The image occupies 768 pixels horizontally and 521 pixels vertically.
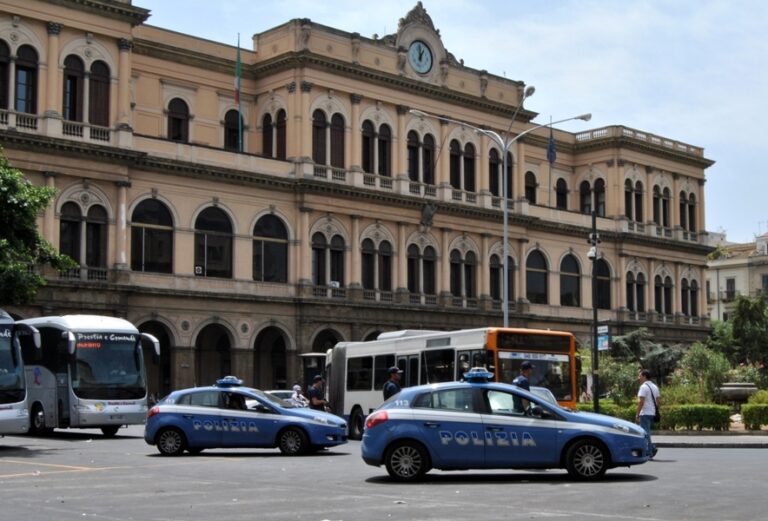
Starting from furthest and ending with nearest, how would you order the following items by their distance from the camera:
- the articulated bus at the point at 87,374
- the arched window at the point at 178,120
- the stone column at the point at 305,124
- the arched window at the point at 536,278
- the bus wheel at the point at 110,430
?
the arched window at the point at 536,278 < the arched window at the point at 178,120 < the stone column at the point at 305,124 < the bus wheel at the point at 110,430 < the articulated bus at the point at 87,374

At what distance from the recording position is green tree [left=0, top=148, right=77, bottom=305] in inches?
1084

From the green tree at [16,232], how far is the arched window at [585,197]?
48.9 metres

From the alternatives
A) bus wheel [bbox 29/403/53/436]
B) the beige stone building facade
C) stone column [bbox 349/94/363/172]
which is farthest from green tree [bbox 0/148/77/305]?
stone column [bbox 349/94/363/172]

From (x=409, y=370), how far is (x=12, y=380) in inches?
426

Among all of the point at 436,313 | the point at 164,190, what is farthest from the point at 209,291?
the point at 436,313

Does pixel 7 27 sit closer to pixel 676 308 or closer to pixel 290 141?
pixel 290 141

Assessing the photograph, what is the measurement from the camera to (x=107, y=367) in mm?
31969

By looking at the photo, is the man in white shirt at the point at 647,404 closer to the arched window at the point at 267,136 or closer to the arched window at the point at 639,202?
the arched window at the point at 267,136

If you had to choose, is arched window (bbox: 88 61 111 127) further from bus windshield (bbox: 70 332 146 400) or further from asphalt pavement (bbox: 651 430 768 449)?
asphalt pavement (bbox: 651 430 768 449)

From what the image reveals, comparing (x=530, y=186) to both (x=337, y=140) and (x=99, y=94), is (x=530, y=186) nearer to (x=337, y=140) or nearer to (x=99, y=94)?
Answer: (x=337, y=140)

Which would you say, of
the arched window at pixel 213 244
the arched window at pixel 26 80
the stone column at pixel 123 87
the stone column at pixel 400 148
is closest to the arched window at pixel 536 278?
the stone column at pixel 400 148

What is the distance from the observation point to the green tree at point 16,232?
90.3 feet

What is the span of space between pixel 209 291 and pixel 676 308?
36.4 meters

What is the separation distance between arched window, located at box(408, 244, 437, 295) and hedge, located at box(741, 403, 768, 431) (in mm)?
27873
